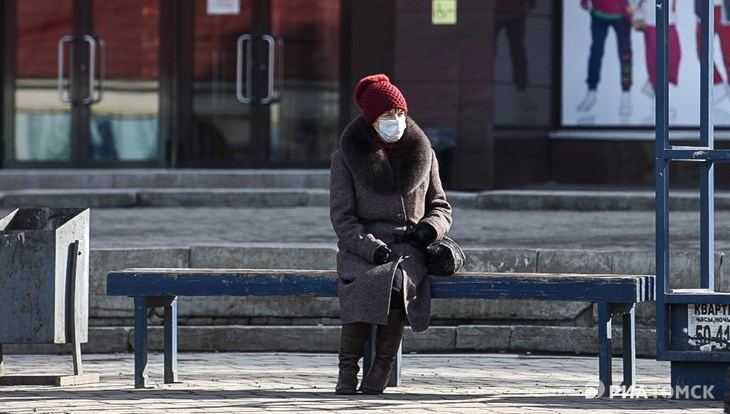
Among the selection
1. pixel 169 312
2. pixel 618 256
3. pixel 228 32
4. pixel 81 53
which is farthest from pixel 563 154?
pixel 169 312

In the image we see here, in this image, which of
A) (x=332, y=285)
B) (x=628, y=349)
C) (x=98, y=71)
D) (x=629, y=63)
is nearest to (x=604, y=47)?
(x=629, y=63)

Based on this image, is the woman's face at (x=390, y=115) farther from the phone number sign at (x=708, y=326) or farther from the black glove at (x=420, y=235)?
the phone number sign at (x=708, y=326)

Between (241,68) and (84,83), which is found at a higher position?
(241,68)

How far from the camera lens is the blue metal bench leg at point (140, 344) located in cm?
816

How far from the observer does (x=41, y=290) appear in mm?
8406

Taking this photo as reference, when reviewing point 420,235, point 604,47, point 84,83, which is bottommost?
point 420,235

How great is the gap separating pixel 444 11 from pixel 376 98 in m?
9.66

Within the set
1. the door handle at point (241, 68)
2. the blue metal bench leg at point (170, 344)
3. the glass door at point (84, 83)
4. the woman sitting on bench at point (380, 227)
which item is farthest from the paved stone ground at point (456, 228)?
the woman sitting on bench at point (380, 227)

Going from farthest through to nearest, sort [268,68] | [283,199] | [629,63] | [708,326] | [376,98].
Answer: [268,68] → [629,63] → [283,199] → [376,98] → [708,326]

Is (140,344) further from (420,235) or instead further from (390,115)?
(390,115)

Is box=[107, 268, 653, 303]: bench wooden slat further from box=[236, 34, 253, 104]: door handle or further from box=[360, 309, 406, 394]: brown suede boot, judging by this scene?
box=[236, 34, 253, 104]: door handle

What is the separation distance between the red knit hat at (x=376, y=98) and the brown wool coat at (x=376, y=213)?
0.33 feet

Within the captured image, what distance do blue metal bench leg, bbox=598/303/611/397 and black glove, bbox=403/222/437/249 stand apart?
81 cm

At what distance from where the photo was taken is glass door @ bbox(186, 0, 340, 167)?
61.6 ft
